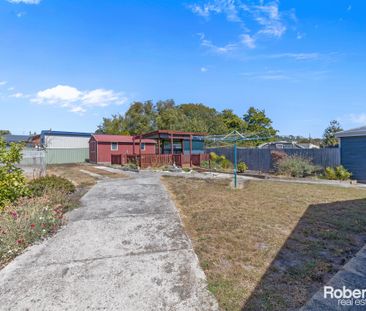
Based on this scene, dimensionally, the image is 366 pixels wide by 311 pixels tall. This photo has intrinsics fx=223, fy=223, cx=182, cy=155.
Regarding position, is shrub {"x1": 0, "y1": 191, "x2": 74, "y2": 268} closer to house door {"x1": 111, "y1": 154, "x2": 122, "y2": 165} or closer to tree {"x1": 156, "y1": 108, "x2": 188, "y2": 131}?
house door {"x1": 111, "y1": 154, "x2": 122, "y2": 165}

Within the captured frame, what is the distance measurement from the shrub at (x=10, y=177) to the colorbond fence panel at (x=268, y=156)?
12463mm

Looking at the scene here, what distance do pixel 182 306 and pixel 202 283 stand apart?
0.42 meters

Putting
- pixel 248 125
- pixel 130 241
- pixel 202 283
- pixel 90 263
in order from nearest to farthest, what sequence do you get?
pixel 202 283 < pixel 90 263 < pixel 130 241 < pixel 248 125

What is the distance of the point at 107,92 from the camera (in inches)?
837

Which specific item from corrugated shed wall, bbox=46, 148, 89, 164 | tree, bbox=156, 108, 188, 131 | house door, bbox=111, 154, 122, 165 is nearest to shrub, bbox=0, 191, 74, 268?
house door, bbox=111, 154, 122, 165

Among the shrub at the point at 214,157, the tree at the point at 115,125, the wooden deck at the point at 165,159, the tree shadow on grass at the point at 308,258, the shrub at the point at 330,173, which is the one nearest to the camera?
the tree shadow on grass at the point at 308,258

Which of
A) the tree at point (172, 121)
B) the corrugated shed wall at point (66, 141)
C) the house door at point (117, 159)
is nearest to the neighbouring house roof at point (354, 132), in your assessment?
the house door at point (117, 159)

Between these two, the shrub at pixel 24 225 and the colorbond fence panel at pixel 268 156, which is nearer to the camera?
the shrub at pixel 24 225

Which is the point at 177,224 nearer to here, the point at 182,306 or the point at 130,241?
the point at 130,241

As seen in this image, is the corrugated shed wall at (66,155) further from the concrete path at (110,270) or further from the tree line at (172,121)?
the concrete path at (110,270)

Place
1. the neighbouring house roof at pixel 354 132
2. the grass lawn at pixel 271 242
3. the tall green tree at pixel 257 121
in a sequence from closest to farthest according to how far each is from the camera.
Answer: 1. the grass lawn at pixel 271 242
2. the neighbouring house roof at pixel 354 132
3. the tall green tree at pixel 257 121

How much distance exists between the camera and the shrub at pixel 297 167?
11.3 meters

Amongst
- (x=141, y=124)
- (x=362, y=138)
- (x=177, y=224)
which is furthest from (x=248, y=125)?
(x=177, y=224)

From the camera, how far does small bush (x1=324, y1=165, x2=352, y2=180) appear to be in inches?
409
